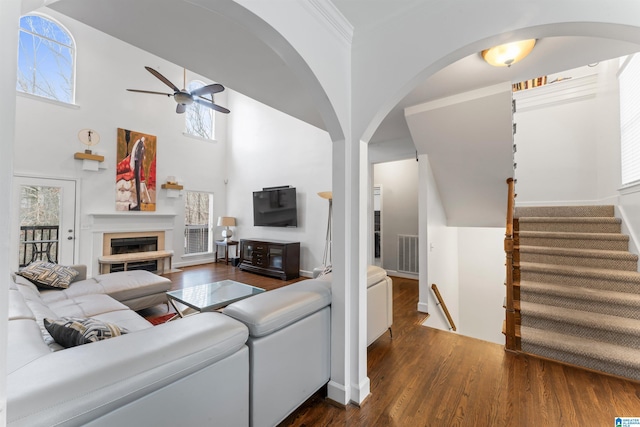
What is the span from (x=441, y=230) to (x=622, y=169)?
2.15 meters

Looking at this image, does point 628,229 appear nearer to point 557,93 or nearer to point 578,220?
point 578,220

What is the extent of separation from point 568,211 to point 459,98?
2.44 m

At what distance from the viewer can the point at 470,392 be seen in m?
1.92

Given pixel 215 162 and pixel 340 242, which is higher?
pixel 215 162

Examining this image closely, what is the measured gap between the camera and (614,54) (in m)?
2.10

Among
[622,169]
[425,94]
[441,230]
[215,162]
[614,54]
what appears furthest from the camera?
[215,162]

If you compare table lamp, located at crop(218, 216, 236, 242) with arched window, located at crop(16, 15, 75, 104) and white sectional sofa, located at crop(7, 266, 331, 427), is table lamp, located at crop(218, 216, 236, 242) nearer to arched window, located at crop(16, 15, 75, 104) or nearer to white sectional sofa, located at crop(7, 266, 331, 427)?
arched window, located at crop(16, 15, 75, 104)

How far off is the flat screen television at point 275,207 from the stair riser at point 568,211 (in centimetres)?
400

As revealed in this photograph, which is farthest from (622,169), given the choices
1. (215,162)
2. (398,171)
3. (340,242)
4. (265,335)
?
(215,162)

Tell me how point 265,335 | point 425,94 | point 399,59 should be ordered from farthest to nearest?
point 425,94, point 399,59, point 265,335

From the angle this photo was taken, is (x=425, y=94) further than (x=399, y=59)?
Yes

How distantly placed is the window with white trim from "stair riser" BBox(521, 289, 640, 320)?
6624mm

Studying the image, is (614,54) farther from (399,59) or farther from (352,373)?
(352,373)

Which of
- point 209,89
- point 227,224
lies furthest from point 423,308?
point 227,224
